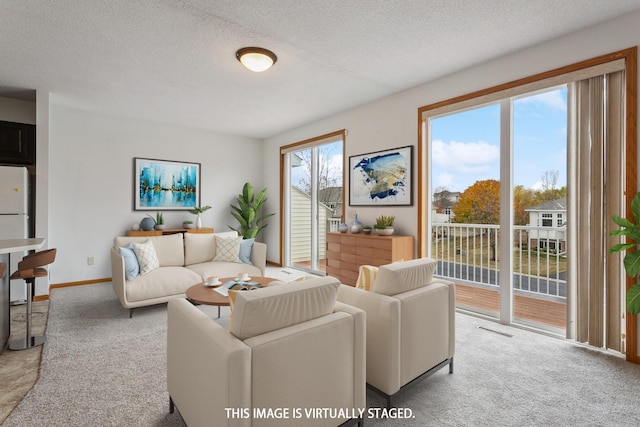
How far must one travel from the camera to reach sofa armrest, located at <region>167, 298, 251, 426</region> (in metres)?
1.20

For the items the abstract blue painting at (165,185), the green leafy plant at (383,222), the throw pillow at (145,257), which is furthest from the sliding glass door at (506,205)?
the abstract blue painting at (165,185)

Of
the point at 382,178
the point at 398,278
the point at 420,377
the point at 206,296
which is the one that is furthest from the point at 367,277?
the point at 382,178

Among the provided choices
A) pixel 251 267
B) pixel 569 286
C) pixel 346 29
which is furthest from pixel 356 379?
pixel 251 267

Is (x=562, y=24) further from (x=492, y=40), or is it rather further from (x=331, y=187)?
(x=331, y=187)

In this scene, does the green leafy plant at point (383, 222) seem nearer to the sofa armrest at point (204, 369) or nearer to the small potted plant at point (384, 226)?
the small potted plant at point (384, 226)

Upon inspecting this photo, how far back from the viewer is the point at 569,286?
2.82m

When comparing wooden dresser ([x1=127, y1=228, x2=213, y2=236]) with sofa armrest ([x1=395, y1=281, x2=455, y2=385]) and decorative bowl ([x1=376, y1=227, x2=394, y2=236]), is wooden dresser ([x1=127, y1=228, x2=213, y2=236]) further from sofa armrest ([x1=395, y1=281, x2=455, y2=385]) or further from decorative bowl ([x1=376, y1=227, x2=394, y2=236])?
sofa armrest ([x1=395, y1=281, x2=455, y2=385])

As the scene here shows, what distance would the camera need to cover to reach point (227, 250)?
443cm

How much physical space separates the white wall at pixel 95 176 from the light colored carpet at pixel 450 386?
2215mm

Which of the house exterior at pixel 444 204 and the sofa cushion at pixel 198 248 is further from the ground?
the house exterior at pixel 444 204

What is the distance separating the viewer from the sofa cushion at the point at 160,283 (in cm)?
337

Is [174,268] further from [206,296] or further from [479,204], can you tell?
[479,204]

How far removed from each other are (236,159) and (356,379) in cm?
562

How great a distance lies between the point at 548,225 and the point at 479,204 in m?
0.77
